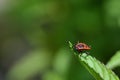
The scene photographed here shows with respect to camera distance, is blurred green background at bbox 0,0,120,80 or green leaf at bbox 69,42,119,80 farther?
blurred green background at bbox 0,0,120,80

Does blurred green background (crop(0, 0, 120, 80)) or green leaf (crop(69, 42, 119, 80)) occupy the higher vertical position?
green leaf (crop(69, 42, 119, 80))

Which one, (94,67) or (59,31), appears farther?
(59,31)

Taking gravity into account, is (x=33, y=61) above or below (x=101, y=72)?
below

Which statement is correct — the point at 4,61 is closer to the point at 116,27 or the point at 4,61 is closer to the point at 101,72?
the point at 116,27

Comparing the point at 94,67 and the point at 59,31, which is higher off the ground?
the point at 94,67

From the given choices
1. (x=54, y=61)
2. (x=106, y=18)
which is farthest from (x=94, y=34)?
(x=54, y=61)

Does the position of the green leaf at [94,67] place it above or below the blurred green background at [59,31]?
above

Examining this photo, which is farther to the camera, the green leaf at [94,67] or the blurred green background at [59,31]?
the blurred green background at [59,31]

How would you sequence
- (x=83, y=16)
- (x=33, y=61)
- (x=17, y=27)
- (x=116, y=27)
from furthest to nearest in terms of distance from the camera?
(x=17, y=27) → (x=33, y=61) → (x=83, y=16) → (x=116, y=27)
